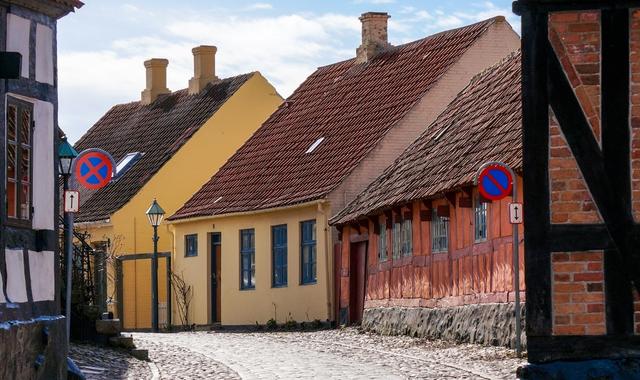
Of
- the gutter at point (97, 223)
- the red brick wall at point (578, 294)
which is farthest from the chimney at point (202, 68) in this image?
the red brick wall at point (578, 294)

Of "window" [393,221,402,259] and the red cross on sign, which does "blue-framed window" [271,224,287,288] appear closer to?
"window" [393,221,402,259]

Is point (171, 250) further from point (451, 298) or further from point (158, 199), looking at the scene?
point (451, 298)

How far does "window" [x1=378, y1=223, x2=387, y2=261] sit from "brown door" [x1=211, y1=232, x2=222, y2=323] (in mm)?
8475

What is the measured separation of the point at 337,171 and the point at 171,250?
→ 30.1ft

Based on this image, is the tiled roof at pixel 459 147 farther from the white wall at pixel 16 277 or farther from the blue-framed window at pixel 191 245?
the white wall at pixel 16 277

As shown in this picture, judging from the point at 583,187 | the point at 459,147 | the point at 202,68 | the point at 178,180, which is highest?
the point at 202,68

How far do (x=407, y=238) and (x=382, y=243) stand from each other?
2.07 metres

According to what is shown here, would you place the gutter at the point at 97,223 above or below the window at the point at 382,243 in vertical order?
above

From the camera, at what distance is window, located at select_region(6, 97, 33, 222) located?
1820cm

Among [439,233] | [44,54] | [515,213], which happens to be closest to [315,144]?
[439,233]

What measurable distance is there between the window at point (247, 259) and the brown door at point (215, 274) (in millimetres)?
1362

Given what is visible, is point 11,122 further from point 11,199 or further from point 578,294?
point 578,294

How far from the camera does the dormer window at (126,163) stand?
47.1 meters

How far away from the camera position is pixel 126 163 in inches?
1869
